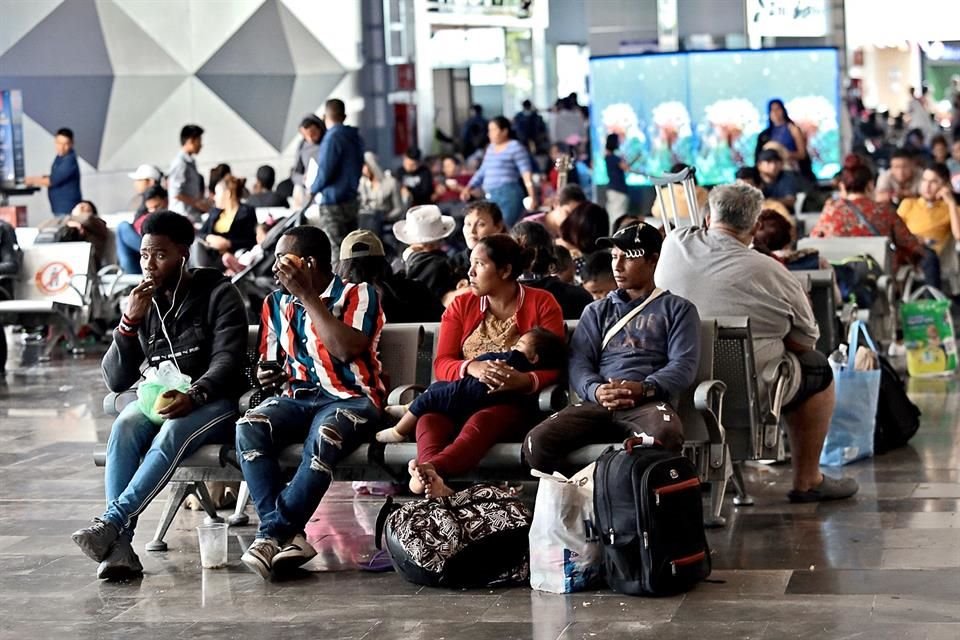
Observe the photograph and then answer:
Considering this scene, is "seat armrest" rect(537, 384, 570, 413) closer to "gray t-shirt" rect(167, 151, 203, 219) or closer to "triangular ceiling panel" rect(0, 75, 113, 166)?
"gray t-shirt" rect(167, 151, 203, 219)

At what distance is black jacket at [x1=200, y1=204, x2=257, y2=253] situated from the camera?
50.3 feet

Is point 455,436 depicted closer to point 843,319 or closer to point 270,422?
point 270,422

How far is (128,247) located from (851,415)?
906 centimetres

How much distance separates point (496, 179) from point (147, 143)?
10628 millimetres

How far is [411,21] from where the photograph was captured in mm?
32219

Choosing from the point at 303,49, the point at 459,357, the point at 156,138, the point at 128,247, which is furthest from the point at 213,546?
the point at 303,49

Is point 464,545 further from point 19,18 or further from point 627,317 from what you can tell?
point 19,18

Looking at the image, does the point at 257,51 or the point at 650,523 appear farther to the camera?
the point at 257,51

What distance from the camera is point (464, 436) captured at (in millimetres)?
6504

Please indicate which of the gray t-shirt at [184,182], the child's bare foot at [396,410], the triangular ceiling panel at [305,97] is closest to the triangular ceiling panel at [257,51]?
the triangular ceiling panel at [305,97]

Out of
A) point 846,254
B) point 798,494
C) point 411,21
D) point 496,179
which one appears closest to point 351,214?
point 496,179

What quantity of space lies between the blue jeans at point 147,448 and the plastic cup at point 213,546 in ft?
0.89

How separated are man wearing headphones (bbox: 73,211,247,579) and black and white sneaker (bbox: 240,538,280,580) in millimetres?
598

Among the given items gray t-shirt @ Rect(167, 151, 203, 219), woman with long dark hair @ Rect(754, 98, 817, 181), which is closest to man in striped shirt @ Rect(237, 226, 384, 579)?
gray t-shirt @ Rect(167, 151, 203, 219)
